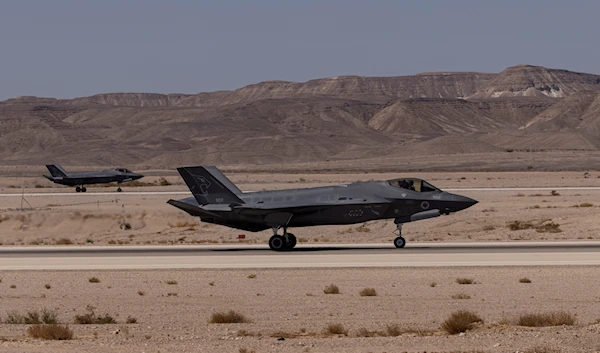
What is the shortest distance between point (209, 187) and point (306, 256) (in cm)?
496

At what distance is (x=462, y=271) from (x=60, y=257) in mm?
14129

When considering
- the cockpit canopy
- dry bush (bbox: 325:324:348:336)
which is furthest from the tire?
dry bush (bbox: 325:324:348:336)

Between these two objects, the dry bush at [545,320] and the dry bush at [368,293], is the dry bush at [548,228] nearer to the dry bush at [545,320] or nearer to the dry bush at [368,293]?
the dry bush at [368,293]

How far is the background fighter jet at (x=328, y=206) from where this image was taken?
114 ft

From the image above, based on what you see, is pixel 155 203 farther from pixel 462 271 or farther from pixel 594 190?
pixel 462 271

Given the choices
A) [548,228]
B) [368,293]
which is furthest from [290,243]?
[548,228]

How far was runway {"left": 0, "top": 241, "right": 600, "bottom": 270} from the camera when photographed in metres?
30.2

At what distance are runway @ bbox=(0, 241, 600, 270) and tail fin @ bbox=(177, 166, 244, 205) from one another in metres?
1.83

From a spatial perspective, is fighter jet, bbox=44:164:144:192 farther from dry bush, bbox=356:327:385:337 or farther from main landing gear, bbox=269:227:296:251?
dry bush, bbox=356:327:385:337

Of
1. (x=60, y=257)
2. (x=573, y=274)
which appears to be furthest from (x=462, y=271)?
(x=60, y=257)

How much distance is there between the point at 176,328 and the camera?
59.5 ft

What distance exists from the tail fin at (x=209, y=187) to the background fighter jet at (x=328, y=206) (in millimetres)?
51

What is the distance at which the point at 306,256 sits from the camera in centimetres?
3291

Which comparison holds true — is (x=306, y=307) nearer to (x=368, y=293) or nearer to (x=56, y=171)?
(x=368, y=293)
